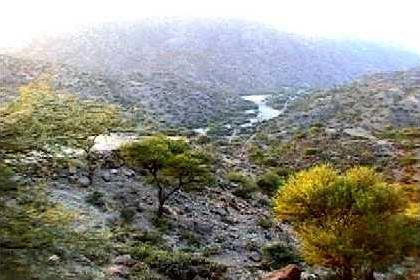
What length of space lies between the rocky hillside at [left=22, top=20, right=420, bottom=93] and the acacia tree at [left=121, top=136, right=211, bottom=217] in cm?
7754

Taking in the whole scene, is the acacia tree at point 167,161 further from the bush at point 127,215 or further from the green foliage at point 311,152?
the green foliage at point 311,152

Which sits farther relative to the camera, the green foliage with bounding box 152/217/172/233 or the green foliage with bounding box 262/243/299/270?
the green foliage with bounding box 152/217/172/233

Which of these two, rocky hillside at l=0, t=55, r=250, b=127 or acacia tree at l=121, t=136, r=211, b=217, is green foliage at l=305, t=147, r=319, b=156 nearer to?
rocky hillside at l=0, t=55, r=250, b=127

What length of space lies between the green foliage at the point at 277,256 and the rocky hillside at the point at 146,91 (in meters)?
33.7

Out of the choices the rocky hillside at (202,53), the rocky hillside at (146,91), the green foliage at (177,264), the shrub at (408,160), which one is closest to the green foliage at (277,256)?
the green foliage at (177,264)

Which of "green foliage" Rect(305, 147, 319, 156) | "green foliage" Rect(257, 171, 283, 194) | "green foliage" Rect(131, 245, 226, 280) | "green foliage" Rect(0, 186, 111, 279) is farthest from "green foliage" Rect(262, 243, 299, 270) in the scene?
"green foliage" Rect(305, 147, 319, 156)

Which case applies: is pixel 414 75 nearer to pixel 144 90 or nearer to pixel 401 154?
pixel 144 90

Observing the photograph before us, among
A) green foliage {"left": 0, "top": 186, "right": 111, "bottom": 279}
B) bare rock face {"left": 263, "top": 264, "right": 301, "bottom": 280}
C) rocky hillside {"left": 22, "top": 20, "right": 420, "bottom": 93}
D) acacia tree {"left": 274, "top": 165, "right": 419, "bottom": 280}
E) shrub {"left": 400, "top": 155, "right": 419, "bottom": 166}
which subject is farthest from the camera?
rocky hillside {"left": 22, "top": 20, "right": 420, "bottom": 93}

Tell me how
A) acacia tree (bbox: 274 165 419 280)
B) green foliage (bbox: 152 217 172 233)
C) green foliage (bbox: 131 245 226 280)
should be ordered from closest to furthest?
acacia tree (bbox: 274 165 419 280)
green foliage (bbox: 131 245 226 280)
green foliage (bbox: 152 217 172 233)

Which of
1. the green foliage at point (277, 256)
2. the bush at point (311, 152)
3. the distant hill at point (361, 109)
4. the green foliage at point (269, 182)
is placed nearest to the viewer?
the green foliage at point (277, 256)

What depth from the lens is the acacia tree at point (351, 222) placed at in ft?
77.9

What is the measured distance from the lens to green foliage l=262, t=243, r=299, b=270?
93.2 feet

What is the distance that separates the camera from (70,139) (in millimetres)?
13031

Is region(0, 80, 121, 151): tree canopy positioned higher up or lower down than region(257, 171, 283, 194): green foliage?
higher up
